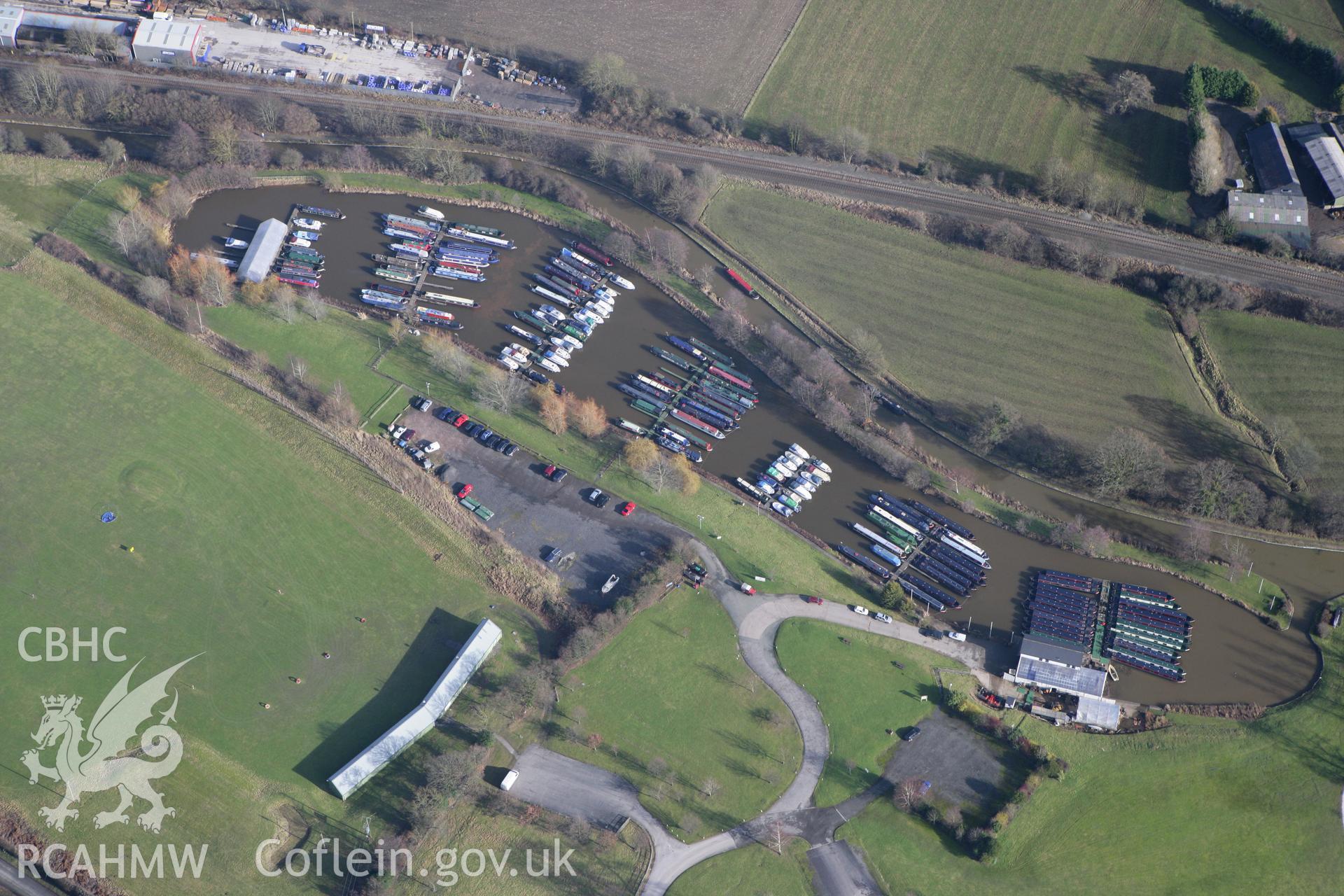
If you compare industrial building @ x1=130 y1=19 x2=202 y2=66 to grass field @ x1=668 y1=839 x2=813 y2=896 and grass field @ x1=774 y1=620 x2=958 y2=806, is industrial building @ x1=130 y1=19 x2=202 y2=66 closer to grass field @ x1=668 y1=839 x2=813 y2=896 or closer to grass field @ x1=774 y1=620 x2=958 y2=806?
grass field @ x1=774 y1=620 x2=958 y2=806

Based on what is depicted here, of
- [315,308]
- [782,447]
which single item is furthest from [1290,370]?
[315,308]

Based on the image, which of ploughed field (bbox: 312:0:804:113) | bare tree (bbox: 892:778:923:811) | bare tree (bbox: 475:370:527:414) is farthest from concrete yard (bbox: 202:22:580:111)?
bare tree (bbox: 892:778:923:811)

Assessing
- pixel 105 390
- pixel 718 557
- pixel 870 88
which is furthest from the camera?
pixel 870 88

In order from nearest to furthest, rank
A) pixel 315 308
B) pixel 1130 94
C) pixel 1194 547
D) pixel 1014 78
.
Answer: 1. pixel 1194 547
2. pixel 315 308
3. pixel 1130 94
4. pixel 1014 78

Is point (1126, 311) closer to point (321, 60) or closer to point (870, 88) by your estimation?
point (870, 88)

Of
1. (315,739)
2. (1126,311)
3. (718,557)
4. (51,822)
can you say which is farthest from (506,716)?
(1126,311)

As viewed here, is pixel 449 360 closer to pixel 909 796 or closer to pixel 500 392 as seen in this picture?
pixel 500 392

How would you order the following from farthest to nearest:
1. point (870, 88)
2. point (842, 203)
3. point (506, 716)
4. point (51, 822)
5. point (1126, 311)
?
point (870, 88) < point (842, 203) < point (1126, 311) < point (506, 716) < point (51, 822)
